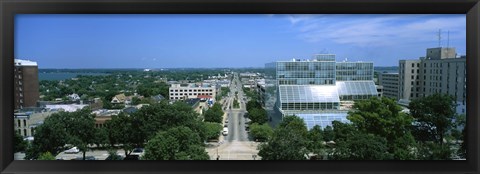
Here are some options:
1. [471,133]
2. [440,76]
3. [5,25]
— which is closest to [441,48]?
[440,76]

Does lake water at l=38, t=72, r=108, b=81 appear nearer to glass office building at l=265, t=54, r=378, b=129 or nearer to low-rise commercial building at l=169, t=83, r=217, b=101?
low-rise commercial building at l=169, t=83, r=217, b=101

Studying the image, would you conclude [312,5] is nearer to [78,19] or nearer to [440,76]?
[440,76]

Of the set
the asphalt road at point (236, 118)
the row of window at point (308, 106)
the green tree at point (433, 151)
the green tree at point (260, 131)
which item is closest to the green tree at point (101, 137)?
the asphalt road at point (236, 118)

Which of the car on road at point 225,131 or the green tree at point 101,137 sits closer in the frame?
the green tree at point 101,137

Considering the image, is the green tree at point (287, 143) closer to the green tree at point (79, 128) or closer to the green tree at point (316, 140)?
the green tree at point (316, 140)

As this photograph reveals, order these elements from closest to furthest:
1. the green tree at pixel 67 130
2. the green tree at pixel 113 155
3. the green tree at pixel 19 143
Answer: the green tree at pixel 19 143 → the green tree at pixel 113 155 → the green tree at pixel 67 130

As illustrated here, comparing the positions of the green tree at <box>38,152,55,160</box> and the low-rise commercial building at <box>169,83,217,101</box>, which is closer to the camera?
the green tree at <box>38,152,55,160</box>

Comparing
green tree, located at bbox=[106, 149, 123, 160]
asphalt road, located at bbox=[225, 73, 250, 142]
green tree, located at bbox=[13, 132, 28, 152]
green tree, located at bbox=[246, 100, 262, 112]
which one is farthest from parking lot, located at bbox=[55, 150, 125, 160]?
green tree, located at bbox=[246, 100, 262, 112]
